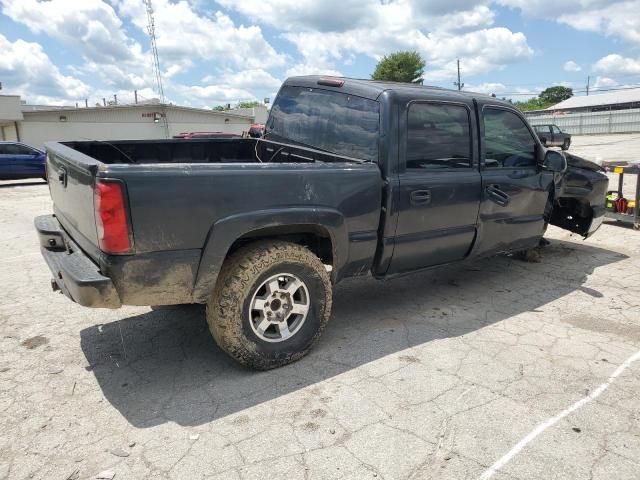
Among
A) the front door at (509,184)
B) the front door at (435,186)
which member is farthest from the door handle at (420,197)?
the front door at (509,184)

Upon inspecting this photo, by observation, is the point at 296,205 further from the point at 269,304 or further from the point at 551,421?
the point at 551,421

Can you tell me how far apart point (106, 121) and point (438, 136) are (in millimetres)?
33158

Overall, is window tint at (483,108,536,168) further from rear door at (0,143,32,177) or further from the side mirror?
rear door at (0,143,32,177)

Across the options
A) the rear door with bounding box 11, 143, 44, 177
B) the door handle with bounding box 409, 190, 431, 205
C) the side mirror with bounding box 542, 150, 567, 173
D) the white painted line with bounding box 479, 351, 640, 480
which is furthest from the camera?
the rear door with bounding box 11, 143, 44, 177

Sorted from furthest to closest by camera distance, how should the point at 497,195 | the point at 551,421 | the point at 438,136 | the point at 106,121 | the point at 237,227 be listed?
the point at 106,121, the point at 497,195, the point at 438,136, the point at 237,227, the point at 551,421

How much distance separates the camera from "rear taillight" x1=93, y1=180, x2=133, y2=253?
105 inches

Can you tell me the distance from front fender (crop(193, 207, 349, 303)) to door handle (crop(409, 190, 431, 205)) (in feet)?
2.50

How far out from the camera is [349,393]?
315 centimetres

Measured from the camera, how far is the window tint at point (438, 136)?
393cm

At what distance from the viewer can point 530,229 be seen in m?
5.05

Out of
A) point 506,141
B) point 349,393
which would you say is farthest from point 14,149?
point 349,393

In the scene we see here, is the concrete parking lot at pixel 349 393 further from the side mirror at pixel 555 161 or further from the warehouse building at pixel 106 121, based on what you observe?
the warehouse building at pixel 106 121

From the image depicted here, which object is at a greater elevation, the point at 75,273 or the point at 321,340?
the point at 75,273

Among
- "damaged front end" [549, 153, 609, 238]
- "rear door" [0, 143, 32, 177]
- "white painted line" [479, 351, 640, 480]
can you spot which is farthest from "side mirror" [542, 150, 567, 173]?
"rear door" [0, 143, 32, 177]
